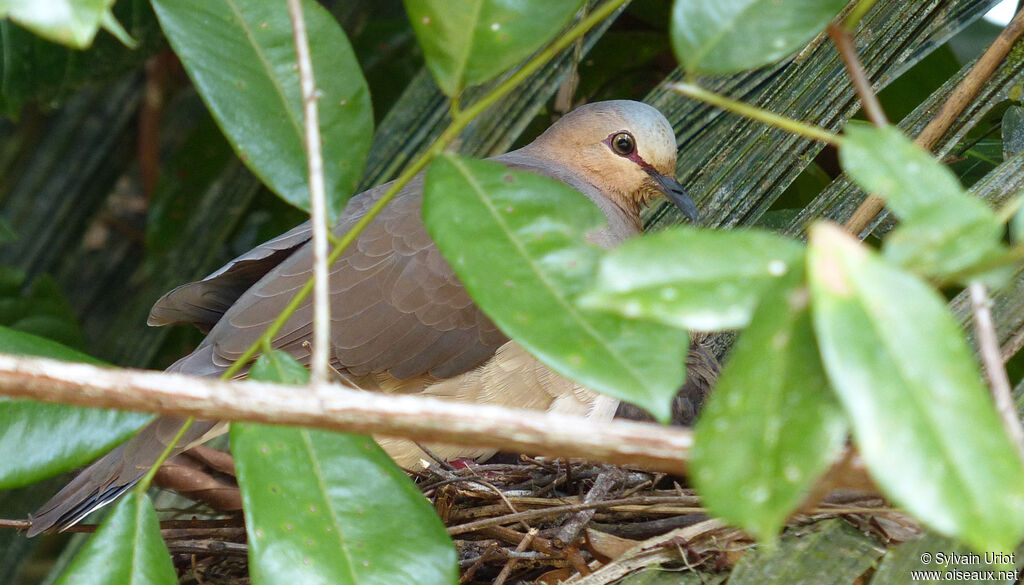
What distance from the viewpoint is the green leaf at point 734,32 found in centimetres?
89

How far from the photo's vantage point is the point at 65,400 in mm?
796

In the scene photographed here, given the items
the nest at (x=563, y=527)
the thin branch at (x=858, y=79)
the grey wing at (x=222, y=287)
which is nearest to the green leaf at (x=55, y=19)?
the thin branch at (x=858, y=79)

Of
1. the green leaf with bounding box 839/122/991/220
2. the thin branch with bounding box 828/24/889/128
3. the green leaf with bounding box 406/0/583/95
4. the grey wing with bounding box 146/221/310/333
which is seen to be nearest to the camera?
the green leaf with bounding box 839/122/991/220

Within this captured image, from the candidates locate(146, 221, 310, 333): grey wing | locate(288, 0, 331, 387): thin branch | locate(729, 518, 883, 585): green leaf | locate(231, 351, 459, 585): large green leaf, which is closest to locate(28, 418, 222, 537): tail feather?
locate(146, 221, 310, 333): grey wing

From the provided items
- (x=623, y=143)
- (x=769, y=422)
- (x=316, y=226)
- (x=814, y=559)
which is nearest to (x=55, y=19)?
(x=316, y=226)

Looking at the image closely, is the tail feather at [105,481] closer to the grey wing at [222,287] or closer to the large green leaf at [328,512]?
the grey wing at [222,287]

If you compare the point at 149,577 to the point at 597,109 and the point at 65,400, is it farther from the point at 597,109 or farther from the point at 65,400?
the point at 597,109

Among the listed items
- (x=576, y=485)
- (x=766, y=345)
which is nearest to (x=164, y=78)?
(x=576, y=485)

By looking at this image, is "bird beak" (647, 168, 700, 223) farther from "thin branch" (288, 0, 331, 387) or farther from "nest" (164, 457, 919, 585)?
"thin branch" (288, 0, 331, 387)

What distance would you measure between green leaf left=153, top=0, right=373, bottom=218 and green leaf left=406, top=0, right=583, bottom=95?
0.17 m

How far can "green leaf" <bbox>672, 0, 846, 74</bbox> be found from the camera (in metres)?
0.89

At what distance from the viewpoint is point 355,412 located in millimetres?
752

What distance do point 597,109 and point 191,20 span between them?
4.98 ft

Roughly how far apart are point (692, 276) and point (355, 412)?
0.26 m
